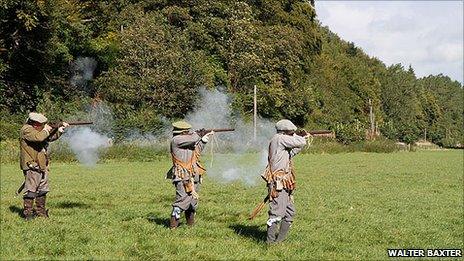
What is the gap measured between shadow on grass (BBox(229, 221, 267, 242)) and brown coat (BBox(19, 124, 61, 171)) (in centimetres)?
452

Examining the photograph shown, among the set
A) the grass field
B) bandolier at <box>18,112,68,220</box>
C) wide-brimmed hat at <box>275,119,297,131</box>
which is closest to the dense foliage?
the grass field

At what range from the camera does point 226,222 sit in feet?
42.0

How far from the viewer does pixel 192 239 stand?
10555mm

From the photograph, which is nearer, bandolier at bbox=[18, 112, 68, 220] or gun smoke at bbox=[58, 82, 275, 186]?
bandolier at bbox=[18, 112, 68, 220]

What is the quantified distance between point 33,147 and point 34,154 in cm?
19

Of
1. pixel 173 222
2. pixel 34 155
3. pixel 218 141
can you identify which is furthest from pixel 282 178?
pixel 218 141

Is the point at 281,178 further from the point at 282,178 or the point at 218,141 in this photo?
the point at 218,141

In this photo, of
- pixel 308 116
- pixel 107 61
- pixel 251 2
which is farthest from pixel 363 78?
pixel 107 61

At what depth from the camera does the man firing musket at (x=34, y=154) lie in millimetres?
12094

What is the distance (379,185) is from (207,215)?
1075 centimetres

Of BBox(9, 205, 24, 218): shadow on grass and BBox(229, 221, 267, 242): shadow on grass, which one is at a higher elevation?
BBox(229, 221, 267, 242): shadow on grass

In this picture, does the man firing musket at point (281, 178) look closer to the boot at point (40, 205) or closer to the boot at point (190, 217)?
the boot at point (190, 217)

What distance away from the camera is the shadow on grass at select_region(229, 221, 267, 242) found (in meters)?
11.0

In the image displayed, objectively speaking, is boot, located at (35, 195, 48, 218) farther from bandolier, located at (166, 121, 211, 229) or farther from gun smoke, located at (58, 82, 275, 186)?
gun smoke, located at (58, 82, 275, 186)
